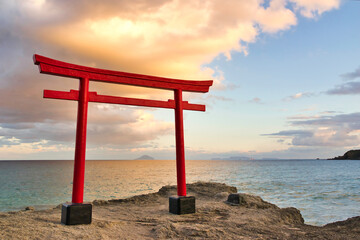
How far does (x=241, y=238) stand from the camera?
4.38 m

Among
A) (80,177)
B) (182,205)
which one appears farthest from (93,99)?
(182,205)

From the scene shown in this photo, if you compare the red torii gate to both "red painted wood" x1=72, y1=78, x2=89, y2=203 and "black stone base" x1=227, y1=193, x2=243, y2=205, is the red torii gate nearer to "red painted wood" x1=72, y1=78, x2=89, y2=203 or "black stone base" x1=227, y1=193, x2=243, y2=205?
"red painted wood" x1=72, y1=78, x2=89, y2=203

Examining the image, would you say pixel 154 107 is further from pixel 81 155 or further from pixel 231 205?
pixel 231 205

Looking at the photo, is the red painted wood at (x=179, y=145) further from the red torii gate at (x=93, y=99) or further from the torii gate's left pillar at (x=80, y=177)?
the torii gate's left pillar at (x=80, y=177)

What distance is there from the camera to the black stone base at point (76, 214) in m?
4.62

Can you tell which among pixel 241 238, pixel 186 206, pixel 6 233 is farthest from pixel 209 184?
pixel 6 233

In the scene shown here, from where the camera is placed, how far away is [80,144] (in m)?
5.06

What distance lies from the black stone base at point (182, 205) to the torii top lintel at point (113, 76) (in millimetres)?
2752

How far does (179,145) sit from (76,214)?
2.75 metres

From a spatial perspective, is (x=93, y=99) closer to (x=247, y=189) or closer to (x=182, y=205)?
(x=182, y=205)

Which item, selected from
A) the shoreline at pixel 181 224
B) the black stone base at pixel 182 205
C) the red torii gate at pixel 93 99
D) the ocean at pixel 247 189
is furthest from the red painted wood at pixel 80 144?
the ocean at pixel 247 189

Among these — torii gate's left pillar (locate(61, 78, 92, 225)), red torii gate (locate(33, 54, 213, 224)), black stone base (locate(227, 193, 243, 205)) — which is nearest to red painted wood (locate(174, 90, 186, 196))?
red torii gate (locate(33, 54, 213, 224))

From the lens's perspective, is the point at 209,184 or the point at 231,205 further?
the point at 209,184

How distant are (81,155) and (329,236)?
4.93 metres
